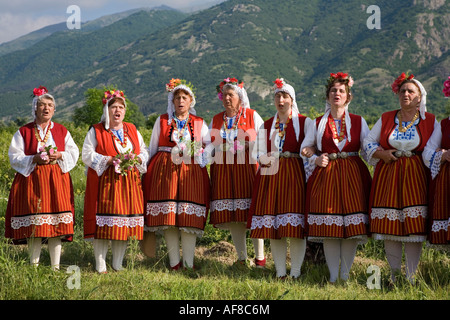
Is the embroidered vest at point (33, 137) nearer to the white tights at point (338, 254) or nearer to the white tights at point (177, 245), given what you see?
the white tights at point (177, 245)

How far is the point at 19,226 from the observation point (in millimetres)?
5250

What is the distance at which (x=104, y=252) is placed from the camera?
18.1ft

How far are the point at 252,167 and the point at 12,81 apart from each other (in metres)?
192

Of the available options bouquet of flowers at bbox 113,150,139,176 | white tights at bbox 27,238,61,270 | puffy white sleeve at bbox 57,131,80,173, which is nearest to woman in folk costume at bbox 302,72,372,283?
bouquet of flowers at bbox 113,150,139,176

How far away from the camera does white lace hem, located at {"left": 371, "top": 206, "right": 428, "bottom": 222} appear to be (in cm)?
464

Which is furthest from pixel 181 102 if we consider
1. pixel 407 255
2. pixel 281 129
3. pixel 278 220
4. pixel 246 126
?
pixel 407 255

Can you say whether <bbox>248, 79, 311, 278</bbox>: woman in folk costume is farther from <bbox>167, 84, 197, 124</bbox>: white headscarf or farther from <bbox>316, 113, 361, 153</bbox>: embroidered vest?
<bbox>167, 84, 197, 124</bbox>: white headscarf

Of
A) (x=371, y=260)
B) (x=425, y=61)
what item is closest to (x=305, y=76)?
(x=425, y=61)

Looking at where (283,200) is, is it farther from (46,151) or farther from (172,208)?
(46,151)

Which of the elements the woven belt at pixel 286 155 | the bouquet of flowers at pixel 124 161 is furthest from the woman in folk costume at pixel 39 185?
the woven belt at pixel 286 155

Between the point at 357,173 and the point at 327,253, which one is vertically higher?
the point at 357,173

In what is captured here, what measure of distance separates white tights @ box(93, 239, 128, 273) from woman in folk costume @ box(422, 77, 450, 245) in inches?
120

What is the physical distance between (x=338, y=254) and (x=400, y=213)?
743mm
